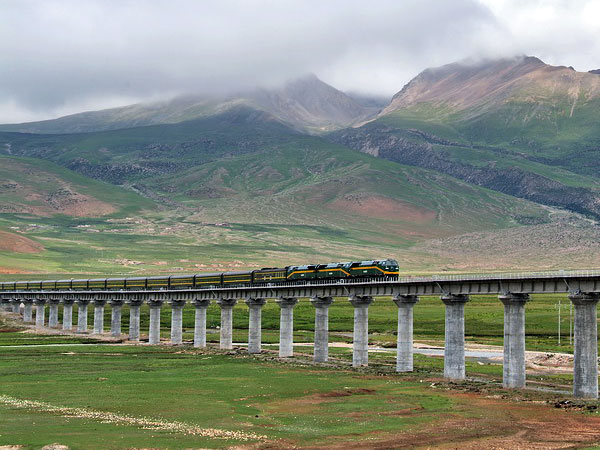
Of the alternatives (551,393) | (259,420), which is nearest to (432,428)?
(259,420)

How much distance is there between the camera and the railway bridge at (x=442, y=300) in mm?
89250

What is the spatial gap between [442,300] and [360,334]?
17.8m

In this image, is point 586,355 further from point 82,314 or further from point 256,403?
point 82,314

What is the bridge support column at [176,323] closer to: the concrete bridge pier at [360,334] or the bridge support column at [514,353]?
the concrete bridge pier at [360,334]

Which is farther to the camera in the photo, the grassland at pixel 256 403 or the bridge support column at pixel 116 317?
the bridge support column at pixel 116 317

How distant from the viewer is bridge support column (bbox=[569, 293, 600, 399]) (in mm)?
87125

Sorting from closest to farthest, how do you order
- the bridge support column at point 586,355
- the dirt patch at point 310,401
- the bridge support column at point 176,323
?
the dirt patch at point 310,401 → the bridge support column at point 586,355 → the bridge support column at point 176,323

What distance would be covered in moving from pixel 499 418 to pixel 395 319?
123 m

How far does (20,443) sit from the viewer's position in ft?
196

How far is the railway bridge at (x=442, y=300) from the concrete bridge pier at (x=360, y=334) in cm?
14

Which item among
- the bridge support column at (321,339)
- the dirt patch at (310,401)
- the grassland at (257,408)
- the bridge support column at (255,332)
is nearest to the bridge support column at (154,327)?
the bridge support column at (255,332)

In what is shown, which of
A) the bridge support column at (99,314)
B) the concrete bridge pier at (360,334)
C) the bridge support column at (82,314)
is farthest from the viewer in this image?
the bridge support column at (82,314)

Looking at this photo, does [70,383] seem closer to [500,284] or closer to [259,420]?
[259,420]

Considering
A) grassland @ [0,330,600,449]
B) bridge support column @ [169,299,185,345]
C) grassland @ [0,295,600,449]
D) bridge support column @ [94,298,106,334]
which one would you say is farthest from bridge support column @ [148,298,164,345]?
grassland @ [0,330,600,449]
